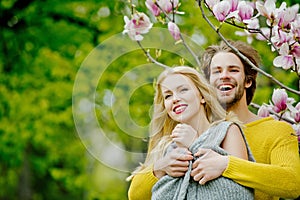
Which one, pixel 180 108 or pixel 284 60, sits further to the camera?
pixel 284 60

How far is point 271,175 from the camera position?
7.93 ft

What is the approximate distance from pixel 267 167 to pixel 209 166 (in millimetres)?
213

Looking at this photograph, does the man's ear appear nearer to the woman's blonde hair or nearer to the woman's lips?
the woman's blonde hair

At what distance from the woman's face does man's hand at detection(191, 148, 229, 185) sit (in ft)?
0.56

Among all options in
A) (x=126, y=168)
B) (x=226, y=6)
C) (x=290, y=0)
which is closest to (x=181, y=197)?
(x=126, y=168)

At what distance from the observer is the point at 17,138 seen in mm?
10242

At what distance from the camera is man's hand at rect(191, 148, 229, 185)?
7.82 ft

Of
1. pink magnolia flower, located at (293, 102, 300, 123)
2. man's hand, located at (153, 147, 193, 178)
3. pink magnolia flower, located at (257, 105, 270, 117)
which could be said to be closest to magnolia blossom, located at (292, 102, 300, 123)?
pink magnolia flower, located at (293, 102, 300, 123)

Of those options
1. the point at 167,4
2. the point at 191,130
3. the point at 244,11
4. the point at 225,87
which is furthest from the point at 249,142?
the point at 167,4

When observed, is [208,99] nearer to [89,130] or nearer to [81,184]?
[89,130]

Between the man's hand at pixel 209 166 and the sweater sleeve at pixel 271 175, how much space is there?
2 centimetres

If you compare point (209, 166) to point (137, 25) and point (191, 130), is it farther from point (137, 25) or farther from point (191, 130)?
point (137, 25)

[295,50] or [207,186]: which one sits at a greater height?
[295,50]

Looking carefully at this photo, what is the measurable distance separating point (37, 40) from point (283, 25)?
6265mm
